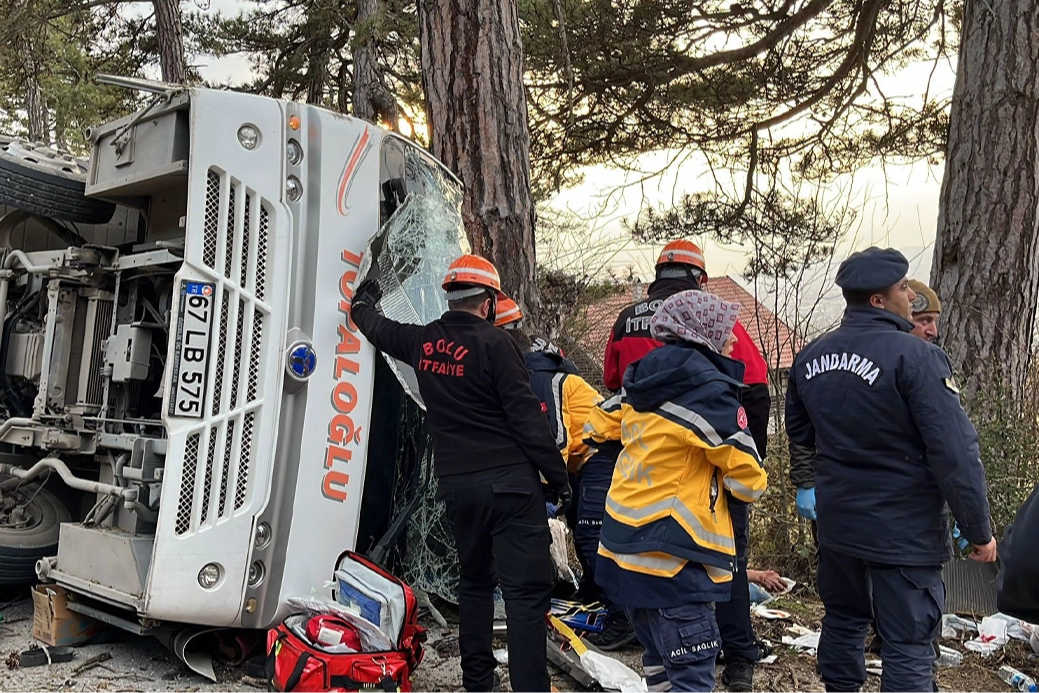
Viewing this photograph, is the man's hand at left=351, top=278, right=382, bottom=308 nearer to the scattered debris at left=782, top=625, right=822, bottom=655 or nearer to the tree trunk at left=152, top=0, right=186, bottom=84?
the scattered debris at left=782, top=625, right=822, bottom=655

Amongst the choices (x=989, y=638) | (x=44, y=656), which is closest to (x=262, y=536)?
(x=44, y=656)

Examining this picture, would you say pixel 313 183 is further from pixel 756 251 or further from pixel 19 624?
pixel 756 251

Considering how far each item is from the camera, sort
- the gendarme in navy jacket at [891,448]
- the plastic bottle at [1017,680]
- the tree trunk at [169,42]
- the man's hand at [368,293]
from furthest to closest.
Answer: the tree trunk at [169,42] < the man's hand at [368,293] < the plastic bottle at [1017,680] < the gendarme in navy jacket at [891,448]

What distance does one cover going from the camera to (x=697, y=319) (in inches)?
130

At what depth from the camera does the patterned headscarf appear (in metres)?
3.29

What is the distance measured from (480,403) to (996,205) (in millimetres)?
4828

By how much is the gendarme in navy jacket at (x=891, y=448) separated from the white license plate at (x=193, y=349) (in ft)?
8.04

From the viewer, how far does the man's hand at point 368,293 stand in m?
4.08

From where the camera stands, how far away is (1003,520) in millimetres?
5230

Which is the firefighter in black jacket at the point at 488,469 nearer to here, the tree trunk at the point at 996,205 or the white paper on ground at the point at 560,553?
the white paper on ground at the point at 560,553

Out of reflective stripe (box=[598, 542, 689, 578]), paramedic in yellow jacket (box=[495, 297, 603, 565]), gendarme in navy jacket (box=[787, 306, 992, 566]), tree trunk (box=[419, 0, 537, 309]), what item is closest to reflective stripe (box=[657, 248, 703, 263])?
paramedic in yellow jacket (box=[495, 297, 603, 565])

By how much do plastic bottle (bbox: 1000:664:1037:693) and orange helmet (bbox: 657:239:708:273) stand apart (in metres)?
2.33

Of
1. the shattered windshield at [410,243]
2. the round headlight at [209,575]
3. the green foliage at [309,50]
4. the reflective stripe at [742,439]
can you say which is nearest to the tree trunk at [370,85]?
the green foliage at [309,50]

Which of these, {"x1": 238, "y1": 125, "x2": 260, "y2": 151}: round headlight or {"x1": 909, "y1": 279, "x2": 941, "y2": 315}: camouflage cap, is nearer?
{"x1": 238, "y1": 125, "x2": 260, "y2": 151}: round headlight
